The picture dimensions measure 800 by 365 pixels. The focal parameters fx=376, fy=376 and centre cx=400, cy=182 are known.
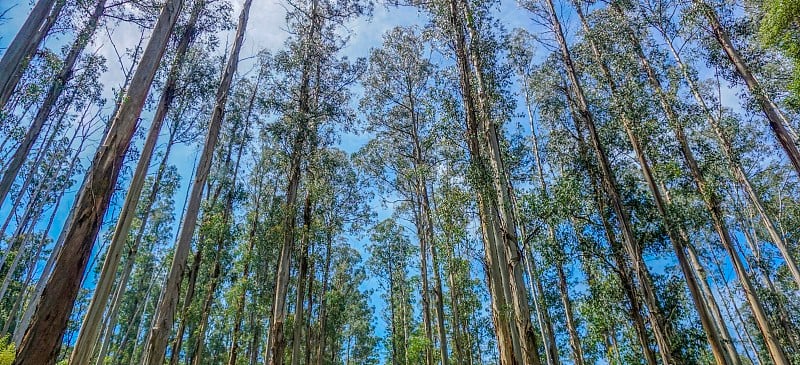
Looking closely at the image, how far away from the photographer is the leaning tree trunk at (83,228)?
9.36 ft

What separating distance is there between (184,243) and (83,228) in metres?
2.04

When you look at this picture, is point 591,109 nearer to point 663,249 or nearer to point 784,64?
point 663,249

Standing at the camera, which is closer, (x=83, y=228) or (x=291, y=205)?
(x=83, y=228)

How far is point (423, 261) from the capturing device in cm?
1139

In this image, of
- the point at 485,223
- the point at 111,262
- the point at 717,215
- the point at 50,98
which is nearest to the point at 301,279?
the point at 111,262

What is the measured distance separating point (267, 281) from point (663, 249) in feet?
38.0

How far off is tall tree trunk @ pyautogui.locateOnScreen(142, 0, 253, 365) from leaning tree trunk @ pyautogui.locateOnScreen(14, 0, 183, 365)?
5.77 ft

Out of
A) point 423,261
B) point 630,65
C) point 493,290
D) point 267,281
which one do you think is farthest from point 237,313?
point 630,65

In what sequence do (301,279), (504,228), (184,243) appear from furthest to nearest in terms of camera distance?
(301,279) < (504,228) < (184,243)

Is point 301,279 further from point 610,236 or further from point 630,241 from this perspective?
point 630,241

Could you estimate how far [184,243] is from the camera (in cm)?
532

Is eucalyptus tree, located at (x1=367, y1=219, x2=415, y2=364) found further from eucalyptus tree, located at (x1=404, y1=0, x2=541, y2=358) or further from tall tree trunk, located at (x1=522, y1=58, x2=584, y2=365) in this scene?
eucalyptus tree, located at (x1=404, y1=0, x2=541, y2=358)

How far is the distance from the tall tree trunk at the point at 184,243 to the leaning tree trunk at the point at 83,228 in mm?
1759

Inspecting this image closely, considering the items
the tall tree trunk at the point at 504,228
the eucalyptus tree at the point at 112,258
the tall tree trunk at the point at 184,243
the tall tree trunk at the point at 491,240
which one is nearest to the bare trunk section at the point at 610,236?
the tall tree trunk at the point at 504,228
